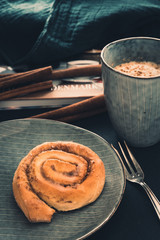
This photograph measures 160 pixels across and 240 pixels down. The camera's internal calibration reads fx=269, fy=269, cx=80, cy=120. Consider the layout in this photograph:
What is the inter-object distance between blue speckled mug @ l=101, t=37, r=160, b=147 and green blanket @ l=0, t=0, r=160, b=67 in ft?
1.32

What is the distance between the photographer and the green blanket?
1.24 meters

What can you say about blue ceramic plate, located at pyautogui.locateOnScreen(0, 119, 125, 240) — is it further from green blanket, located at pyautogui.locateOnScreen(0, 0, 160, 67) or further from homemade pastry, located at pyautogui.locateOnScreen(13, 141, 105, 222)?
green blanket, located at pyautogui.locateOnScreen(0, 0, 160, 67)

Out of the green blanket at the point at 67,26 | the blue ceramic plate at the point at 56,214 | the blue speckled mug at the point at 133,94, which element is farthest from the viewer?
the green blanket at the point at 67,26

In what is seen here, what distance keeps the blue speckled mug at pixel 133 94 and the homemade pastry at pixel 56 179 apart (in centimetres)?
18

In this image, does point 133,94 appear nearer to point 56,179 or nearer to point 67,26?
point 56,179

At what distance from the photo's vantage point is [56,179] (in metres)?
0.67

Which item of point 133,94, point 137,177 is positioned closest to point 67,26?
point 133,94

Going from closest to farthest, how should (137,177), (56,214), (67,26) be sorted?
(56,214), (137,177), (67,26)

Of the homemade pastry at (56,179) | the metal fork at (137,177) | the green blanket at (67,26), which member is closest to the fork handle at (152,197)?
the metal fork at (137,177)

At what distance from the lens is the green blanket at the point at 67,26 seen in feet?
4.07

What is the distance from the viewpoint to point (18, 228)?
1.93 feet

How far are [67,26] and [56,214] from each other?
94cm

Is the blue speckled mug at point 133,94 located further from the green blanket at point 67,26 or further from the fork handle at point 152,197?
the green blanket at point 67,26

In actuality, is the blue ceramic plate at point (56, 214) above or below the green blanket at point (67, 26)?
below
